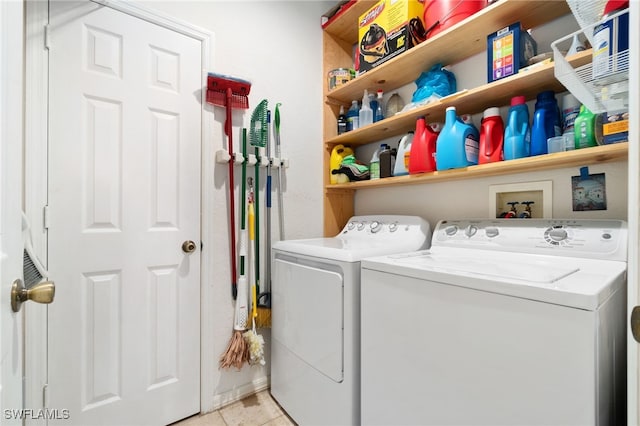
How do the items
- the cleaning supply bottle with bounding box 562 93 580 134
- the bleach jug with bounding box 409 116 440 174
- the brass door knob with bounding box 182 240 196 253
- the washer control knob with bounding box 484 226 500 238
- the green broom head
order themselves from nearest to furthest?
the cleaning supply bottle with bounding box 562 93 580 134
the washer control knob with bounding box 484 226 500 238
the bleach jug with bounding box 409 116 440 174
the brass door knob with bounding box 182 240 196 253
the green broom head

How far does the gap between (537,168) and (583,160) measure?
0.18 meters

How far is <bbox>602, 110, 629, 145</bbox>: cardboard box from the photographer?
99 centimetres

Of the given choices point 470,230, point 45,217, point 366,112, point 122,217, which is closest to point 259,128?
point 366,112

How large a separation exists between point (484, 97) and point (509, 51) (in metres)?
0.20

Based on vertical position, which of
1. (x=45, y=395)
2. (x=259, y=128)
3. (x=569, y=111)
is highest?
(x=259, y=128)

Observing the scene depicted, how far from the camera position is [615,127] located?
1004 mm

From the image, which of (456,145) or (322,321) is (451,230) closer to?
(456,145)

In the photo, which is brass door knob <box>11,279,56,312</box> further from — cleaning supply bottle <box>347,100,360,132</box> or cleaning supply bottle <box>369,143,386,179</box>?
cleaning supply bottle <box>347,100,360,132</box>

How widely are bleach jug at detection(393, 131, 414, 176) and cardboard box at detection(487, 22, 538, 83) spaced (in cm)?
52

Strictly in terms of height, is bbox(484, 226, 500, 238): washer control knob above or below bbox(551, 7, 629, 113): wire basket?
below

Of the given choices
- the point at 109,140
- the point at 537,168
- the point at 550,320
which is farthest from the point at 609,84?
the point at 109,140

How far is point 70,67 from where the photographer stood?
1.35 meters

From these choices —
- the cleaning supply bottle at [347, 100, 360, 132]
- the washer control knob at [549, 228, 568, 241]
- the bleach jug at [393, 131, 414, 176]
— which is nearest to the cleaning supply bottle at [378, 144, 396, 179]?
the bleach jug at [393, 131, 414, 176]

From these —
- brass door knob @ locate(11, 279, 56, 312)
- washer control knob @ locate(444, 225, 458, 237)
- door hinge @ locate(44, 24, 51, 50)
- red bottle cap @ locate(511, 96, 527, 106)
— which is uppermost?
door hinge @ locate(44, 24, 51, 50)
